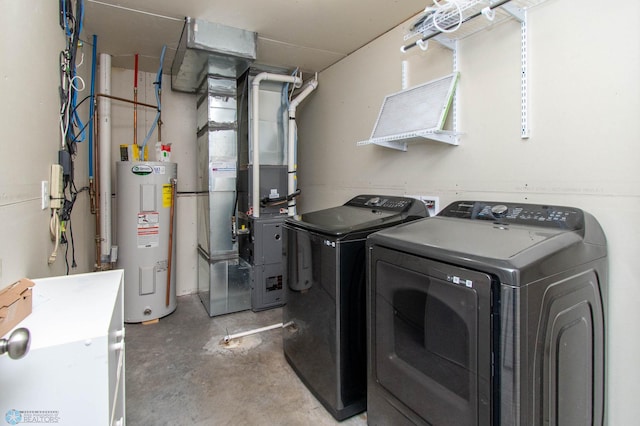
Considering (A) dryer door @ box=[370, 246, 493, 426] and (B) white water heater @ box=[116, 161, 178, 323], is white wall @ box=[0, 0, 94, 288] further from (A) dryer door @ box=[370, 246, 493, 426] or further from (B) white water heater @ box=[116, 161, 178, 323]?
(A) dryer door @ box=[370, 246, 493, 426]

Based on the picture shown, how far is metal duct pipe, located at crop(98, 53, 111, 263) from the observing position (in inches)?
119

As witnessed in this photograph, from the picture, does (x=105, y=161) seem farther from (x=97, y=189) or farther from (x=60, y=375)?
(x=60, y=375)

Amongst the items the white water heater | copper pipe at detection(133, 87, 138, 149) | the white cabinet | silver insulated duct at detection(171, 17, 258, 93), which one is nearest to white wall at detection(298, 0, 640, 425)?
silver insulated duct at detection(171, 17, 258, 93)

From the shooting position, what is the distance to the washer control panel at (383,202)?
2.18m

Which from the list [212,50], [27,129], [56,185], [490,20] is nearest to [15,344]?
[27,129]

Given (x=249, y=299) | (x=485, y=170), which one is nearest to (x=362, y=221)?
(x=485, y=170)

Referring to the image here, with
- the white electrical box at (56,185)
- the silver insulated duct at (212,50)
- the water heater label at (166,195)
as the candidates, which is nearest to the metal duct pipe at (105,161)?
the water heater label at (166,195)

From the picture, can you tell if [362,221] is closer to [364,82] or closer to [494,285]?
[494,285]

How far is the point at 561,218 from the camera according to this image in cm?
138

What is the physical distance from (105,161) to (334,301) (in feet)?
8.60

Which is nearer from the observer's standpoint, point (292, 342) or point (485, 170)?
point (485, 170)

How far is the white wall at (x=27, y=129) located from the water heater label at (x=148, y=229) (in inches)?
43.7

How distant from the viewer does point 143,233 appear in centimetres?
298

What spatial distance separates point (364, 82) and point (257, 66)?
46.7 inches
